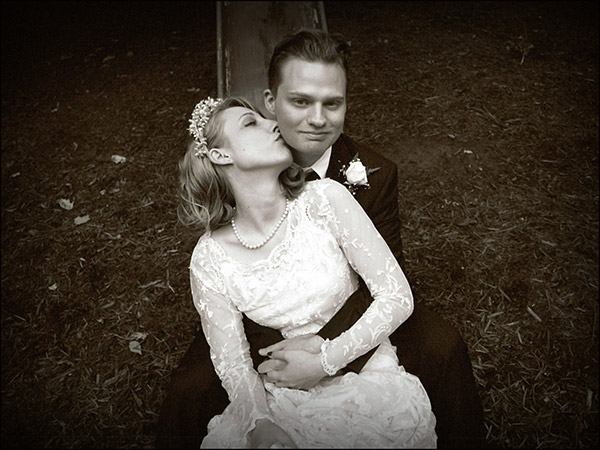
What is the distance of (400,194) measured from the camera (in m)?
3.98

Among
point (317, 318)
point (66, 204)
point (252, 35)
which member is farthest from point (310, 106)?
point (66, 204)

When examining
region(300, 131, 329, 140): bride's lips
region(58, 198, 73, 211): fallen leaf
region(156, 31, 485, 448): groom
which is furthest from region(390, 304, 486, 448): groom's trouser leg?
region(58, 198, 73, 211): fallen leaf

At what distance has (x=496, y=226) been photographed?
3670mm

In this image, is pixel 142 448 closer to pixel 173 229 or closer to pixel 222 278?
pixel 222 278

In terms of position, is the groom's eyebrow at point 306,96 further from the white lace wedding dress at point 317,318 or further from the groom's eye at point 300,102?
the white lace wedding dress at point 317,318

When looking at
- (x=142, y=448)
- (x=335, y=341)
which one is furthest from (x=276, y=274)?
(x=142, y=448)

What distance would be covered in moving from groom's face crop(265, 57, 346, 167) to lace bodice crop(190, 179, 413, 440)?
0.72 feet

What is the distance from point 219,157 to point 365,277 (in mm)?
864

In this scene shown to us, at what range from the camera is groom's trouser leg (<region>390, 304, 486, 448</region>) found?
84.7 inches

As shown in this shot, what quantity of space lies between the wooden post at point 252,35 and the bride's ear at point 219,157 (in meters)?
1.48

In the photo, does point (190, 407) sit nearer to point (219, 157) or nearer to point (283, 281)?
point (283, 281)

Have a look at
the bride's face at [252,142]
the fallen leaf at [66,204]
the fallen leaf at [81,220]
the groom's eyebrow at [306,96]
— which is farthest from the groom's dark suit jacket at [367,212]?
the fallen leaf at [66,204]

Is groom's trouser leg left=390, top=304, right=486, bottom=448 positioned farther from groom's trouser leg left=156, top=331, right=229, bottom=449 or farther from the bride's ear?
the bride's ear

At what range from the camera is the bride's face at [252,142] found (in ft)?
6.98
